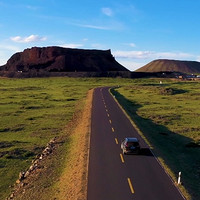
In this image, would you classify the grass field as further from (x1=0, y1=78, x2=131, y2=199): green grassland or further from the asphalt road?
(x1=0, y1=78, x2=131, y2=199): green grassland

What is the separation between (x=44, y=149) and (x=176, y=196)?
20.6 meters

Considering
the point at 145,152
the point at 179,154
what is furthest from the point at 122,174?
the point at 179,154

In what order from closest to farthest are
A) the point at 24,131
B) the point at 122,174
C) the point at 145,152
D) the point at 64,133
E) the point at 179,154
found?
the point at 122,174 < the point at 145,152 < the point at 179,154 < the point at 64,133 < the point at 24,131

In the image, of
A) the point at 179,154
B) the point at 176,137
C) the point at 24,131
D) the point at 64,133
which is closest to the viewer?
the point at 179,154

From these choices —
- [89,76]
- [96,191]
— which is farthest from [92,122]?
[89,76]

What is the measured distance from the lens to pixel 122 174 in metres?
26.3

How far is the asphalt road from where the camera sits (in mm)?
22484

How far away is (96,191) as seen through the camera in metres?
22.8

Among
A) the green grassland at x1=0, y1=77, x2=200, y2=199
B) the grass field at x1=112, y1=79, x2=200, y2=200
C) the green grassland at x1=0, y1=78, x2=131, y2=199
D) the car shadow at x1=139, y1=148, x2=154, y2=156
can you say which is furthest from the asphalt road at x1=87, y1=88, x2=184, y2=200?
the green grassland at x1=0, y1=78, x2=131, y2=199

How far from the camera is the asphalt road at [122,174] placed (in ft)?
73.8

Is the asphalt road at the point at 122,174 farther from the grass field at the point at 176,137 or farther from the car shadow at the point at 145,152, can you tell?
the grass field at the point at 176,137

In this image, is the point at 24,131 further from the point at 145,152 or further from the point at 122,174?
the point at 122,174

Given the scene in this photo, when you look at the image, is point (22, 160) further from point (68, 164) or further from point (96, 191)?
point (96, 191)

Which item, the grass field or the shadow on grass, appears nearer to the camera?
the shadow on grass
